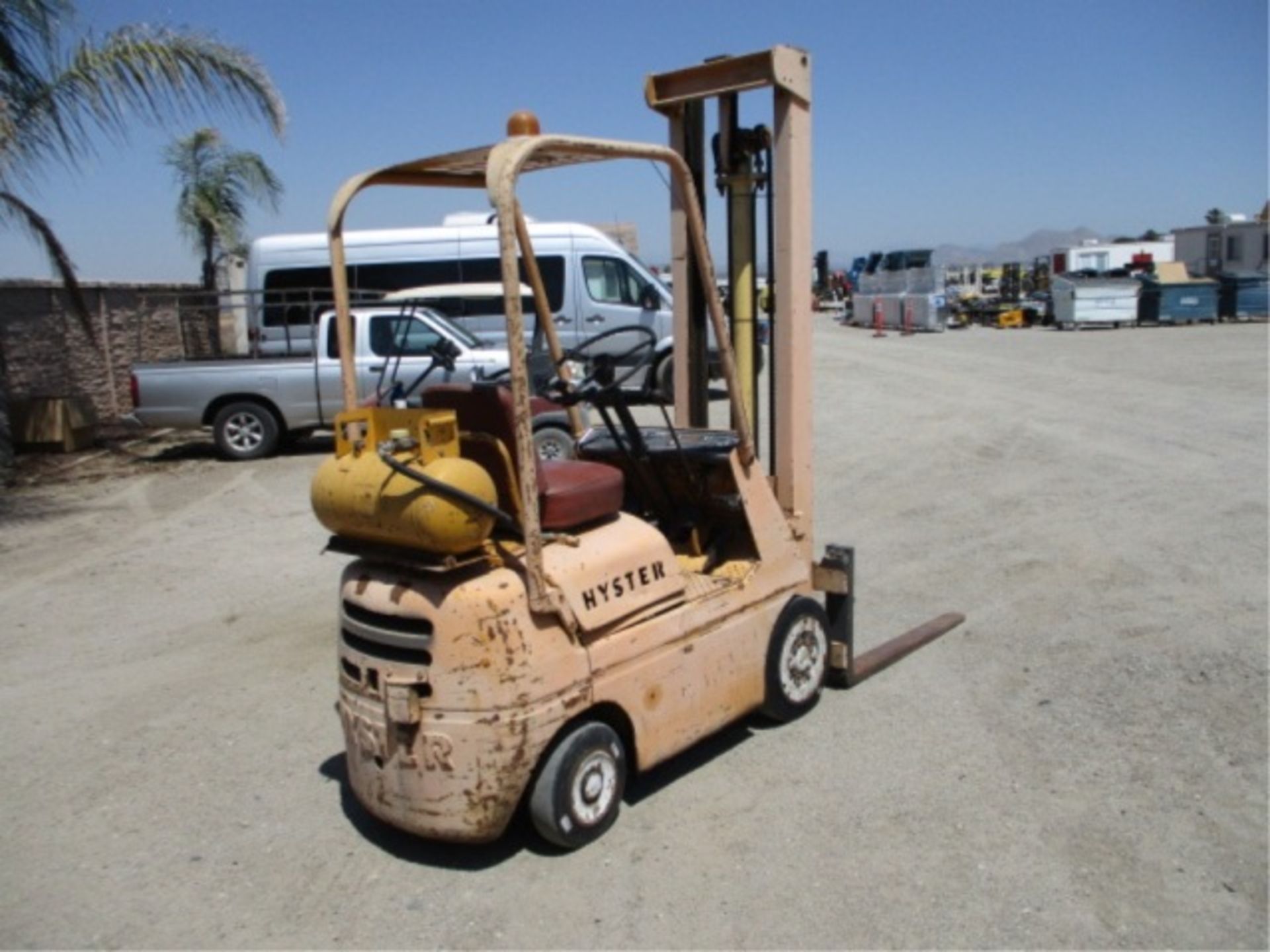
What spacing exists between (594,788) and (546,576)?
2.70 feet

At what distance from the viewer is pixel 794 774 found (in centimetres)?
454

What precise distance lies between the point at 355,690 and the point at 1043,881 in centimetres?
248

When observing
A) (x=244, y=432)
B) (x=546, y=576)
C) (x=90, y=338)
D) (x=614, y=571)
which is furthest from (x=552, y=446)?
(x=90, y=338)

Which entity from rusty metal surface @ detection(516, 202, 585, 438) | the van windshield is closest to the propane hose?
rusty metal surface @ detection(516, 202, 585, 438)

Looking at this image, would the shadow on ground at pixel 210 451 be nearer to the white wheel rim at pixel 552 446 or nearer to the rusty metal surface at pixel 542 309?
the white wheel rim at pixel 552 446

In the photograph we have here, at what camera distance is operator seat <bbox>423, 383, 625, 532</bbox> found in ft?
12.9

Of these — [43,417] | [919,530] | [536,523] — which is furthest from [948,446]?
[43,417]

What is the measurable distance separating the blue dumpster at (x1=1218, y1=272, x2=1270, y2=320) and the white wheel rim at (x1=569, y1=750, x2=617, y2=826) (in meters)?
31.5

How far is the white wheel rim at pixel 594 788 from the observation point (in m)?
3.93

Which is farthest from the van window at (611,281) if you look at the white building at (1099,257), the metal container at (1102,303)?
the white building at (1099,257)

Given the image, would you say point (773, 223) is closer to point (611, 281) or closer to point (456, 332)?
point (456, 332)

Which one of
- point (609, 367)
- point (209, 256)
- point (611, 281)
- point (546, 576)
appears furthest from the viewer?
point (209, 256)

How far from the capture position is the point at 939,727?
4.91 m

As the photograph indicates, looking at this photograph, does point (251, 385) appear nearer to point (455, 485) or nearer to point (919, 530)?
point (919, 530)
